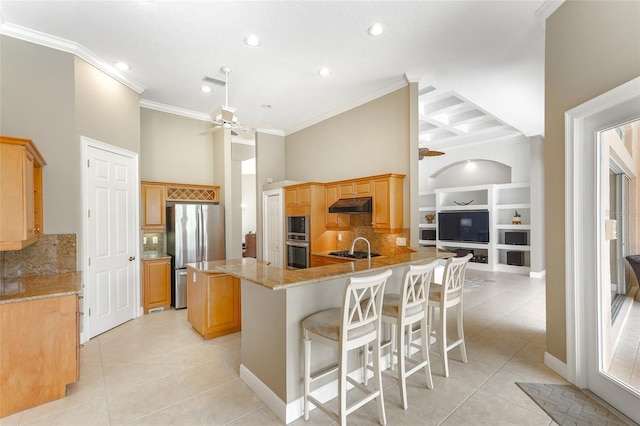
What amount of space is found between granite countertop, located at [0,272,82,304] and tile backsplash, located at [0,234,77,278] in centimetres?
11

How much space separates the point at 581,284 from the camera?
2.45 metres

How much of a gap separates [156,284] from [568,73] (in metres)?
5.72

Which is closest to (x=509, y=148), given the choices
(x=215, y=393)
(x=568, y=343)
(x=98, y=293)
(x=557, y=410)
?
(x=568, y=343)

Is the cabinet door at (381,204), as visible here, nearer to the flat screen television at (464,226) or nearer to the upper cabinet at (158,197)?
the upper cabinet at (158,197)

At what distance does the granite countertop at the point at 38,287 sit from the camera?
2253 millimetres

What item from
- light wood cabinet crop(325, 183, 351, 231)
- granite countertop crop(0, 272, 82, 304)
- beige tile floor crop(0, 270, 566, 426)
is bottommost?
beige tile floor crop(0, 270, 566, 426)

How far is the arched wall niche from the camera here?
770cm

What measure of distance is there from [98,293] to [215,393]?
241 centimetres

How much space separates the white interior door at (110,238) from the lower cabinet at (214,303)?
3.77 feet

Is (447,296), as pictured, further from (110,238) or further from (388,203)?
(110,238)

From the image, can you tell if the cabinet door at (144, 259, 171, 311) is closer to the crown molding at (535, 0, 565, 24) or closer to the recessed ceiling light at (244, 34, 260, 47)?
the recessed ceiling light at (244, 34, 260, 47)

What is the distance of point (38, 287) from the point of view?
251cm

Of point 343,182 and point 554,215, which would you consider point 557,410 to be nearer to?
point 554,215

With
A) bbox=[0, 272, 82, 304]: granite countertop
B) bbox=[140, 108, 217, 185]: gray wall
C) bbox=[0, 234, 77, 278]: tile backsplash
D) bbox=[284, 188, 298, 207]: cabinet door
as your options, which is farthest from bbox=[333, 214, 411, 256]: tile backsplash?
bbox=[0, 234, 77, 278]: tile backsplash
